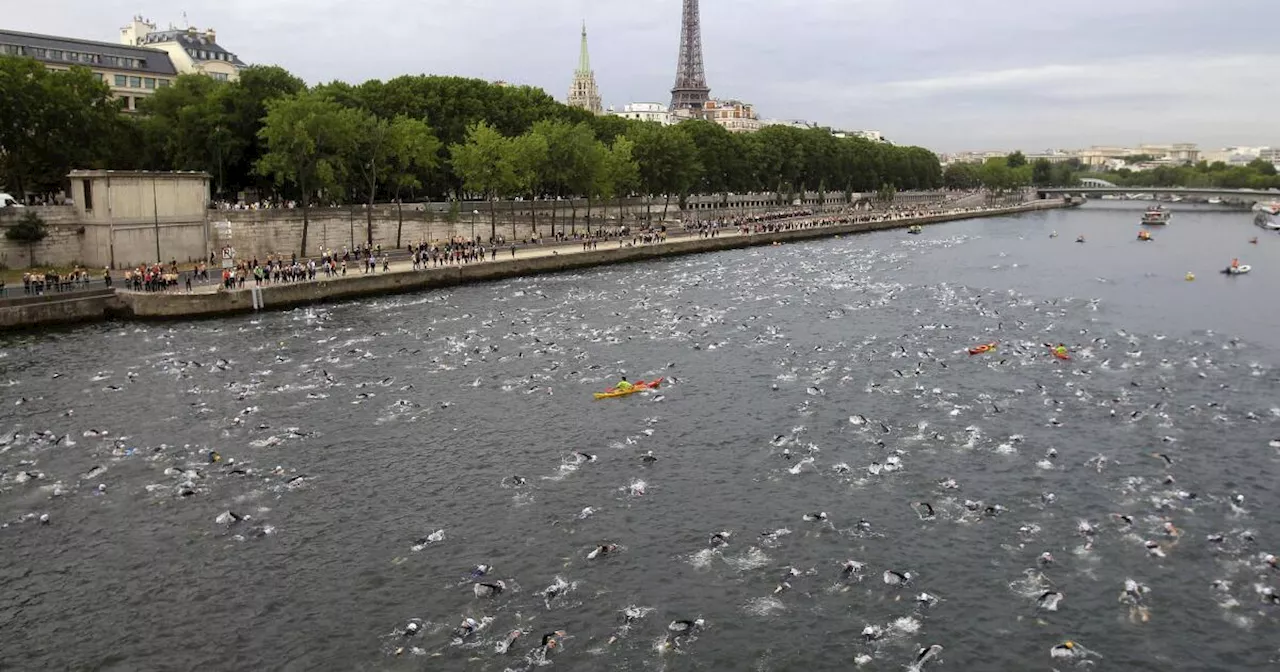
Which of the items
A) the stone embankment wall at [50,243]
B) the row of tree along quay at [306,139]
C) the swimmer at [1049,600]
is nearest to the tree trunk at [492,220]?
the row of tree along quay at [306,139]

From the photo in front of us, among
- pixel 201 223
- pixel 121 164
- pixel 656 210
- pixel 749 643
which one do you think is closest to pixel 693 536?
pixel 749 643

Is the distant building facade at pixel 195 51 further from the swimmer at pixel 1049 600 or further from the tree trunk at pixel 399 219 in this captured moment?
the swimmer at pixel 1049 600

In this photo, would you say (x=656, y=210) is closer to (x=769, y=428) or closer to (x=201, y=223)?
(x=201, y=223)

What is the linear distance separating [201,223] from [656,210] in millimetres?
90751

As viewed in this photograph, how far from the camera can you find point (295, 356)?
174 ft

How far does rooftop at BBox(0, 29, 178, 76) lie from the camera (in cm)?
11435

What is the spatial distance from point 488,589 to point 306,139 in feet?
220

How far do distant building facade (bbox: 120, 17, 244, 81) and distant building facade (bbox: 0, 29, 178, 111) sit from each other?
15.9ft

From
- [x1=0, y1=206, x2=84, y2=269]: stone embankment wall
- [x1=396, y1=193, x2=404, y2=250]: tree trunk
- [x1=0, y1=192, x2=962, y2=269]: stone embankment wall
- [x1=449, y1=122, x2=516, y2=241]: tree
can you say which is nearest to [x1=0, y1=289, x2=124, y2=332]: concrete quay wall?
[x1=0, y1=192, x2=962, y2=269]: stone embankment wall

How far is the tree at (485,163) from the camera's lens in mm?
104125

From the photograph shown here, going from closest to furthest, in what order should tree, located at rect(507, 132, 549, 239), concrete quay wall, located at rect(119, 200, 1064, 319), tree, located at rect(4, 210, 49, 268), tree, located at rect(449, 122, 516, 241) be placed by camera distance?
concrete quay wall, located at rect(119, 200, 1064, 319) → tree, located at rect(4, 210, 49, 268) → tree, located at rect(449, 122, 516, 241) → tree, located at rect(507, 132, 549, 239)

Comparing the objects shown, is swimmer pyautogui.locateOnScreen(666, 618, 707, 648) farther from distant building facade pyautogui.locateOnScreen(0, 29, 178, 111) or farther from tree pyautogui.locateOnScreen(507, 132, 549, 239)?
distant building facade pyautogui.locateOnScreen(0, 29, 178, 111)

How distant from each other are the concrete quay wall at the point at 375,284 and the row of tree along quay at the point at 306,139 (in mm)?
14004

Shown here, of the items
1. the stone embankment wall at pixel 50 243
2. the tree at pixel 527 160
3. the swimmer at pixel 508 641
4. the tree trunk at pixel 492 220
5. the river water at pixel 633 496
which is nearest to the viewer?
the swimmer at pixel 508 641
